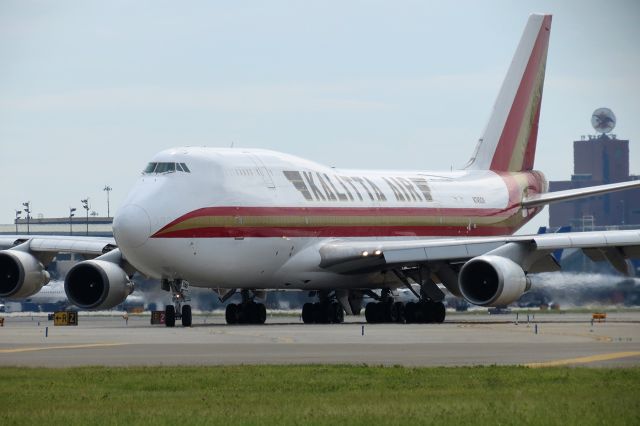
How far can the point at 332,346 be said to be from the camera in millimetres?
34562

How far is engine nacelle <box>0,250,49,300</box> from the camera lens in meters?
52.1

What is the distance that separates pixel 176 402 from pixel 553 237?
1122 inches

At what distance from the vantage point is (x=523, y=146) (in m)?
63.8

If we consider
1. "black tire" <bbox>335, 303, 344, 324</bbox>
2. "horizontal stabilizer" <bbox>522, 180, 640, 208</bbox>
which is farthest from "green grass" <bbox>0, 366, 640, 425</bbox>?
"horizontal stabilizer" <bbox>522, 180, 640, 208</bbox>

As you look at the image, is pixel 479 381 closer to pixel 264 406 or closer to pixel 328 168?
pixel 264 406

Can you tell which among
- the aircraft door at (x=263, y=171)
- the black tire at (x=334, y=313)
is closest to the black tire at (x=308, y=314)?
the black tire at (x=334, y=313)

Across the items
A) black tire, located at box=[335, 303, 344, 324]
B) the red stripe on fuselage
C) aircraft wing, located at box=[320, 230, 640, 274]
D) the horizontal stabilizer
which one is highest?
the horizontal stabilizer

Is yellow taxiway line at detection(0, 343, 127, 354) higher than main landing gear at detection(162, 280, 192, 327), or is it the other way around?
main landing gear at detection(162, 280, 192, 327)

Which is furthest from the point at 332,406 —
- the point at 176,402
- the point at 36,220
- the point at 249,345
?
the point at 36,220

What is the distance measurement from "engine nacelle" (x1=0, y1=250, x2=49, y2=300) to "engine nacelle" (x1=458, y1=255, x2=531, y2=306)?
52.0ft

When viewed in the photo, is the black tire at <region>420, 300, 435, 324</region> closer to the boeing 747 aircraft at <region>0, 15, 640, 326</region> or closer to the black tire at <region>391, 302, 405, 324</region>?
the boeing 747 aircraft at <region>0, 15, 640, 326</region>

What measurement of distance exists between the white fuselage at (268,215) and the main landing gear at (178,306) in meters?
0.44

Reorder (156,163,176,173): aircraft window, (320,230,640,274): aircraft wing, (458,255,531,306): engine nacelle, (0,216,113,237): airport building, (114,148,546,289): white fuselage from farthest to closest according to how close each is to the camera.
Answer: (0,216,113,237): airport building, (320,230,640,274): aircraft wing, (156,163,176,173): aircraft window, (458,255,531,306): engine nacelle, (114,148,546,289): white fuselage

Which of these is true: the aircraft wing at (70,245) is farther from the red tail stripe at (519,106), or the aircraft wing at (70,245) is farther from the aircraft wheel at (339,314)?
the red tail stripe at (519,106)
